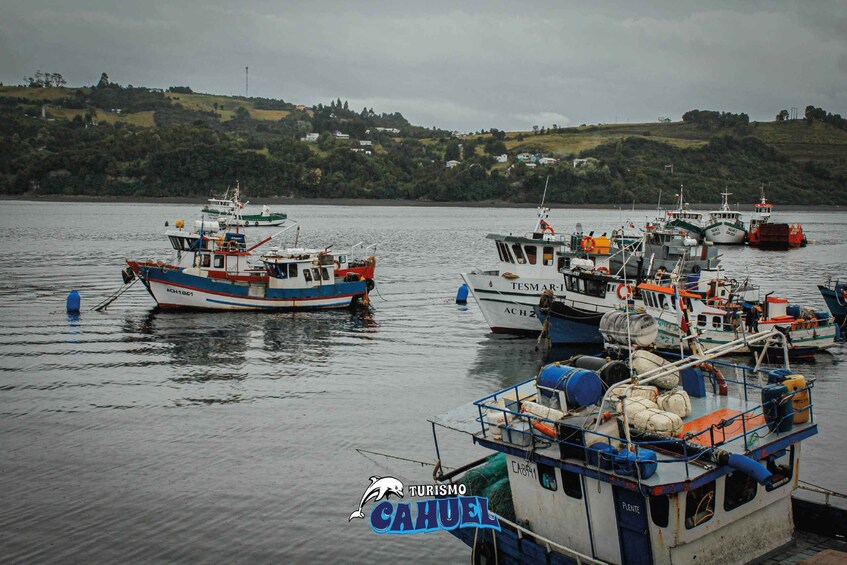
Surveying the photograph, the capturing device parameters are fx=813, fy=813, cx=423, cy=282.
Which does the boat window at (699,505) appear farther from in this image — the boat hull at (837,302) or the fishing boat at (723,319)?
the boat hull at (837,302)

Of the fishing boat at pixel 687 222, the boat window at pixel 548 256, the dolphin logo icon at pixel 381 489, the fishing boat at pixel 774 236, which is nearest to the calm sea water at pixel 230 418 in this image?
the dolphin logo icon at pixel 381 489

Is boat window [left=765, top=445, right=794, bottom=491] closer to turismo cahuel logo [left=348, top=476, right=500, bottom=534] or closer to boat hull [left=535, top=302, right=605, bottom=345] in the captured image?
turismo cahuel logo [left=348, top=476, right=500, bottom=534]

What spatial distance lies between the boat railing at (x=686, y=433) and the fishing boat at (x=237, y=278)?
134 feet

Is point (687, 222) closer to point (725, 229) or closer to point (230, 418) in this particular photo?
point (725, 229)

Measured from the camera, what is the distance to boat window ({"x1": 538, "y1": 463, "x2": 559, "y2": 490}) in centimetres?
1526

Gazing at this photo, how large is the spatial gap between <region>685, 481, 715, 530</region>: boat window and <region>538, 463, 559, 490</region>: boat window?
2396mm

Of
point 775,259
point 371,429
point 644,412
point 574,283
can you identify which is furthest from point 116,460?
point 775,259

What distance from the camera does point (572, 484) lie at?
15.0 meters

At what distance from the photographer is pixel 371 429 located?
2931 cm

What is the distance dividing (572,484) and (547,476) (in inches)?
23.0

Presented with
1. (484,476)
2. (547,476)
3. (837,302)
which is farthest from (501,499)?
(837,302)

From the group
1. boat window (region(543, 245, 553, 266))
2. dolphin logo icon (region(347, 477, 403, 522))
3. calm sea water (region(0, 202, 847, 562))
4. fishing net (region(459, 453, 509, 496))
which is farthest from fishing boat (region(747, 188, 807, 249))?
fishing net (region(459, 453, 509, 496))

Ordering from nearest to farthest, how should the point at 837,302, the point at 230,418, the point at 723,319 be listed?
the point at 230,418 < the point at 723,319 < the point at 837,302

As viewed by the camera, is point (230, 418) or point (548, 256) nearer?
point (230, 418)
